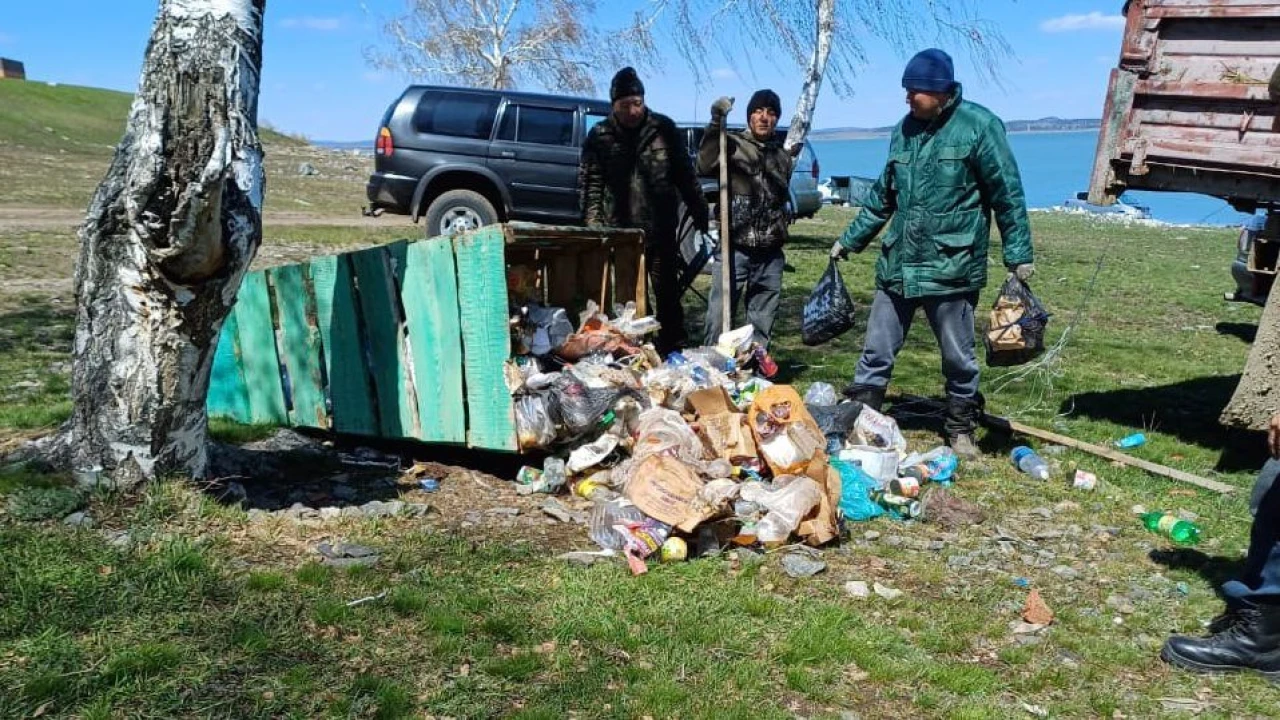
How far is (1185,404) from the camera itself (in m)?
7.56

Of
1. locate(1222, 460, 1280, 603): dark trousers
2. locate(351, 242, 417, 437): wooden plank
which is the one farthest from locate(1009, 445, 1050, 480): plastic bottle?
locate(351, 242, 417, 437): wooden plank

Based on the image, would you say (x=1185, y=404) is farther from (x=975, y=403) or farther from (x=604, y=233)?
(x=604, y=233)

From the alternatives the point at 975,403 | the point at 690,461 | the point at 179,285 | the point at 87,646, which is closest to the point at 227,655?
the point at 87,646

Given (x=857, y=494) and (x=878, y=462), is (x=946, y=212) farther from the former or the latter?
(x=857, y=494)

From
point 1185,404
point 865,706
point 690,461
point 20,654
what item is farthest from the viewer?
point 1185,404

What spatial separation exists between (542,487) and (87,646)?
2230 millimetres

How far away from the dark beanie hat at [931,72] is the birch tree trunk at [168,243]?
3.12 metres

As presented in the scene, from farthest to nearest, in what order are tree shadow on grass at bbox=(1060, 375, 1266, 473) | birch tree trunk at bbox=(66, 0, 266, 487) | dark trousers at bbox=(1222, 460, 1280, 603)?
tree shadow on grass at bbox=(1060, 375, 1266, 473) < birch tree trunk at bbox=(66, 0, 266, 487) < dark trousers at bbox=(1222, 460, 1280, 603)

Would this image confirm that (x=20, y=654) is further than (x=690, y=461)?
No

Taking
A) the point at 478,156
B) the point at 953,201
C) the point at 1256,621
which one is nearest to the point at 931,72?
the point at 953,201

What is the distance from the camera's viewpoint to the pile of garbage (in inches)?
171

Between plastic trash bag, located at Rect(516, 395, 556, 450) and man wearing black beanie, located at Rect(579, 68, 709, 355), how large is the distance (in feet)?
6.86

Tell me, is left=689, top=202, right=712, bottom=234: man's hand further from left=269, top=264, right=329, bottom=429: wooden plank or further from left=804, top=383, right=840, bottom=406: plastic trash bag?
left=269, top=264, right=329, bottom=429: wooden plank

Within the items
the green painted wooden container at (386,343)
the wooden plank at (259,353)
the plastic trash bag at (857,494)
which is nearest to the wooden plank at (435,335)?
the green painted wooden container at (386,343)
